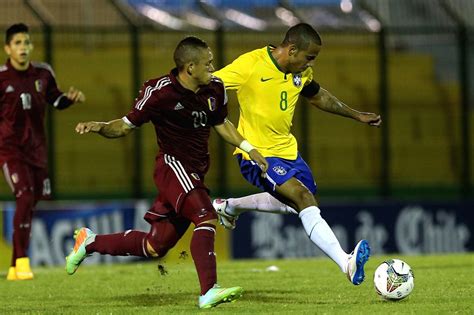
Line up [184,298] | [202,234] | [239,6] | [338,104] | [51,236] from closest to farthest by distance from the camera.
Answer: [202,234], [184,298], [338,104], [51,236], [239,6]

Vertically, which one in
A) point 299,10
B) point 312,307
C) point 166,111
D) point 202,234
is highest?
point 299,10

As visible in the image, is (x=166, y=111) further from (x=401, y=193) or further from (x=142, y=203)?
(x=401, y=193)

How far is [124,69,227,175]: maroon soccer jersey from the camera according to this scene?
30.5ft

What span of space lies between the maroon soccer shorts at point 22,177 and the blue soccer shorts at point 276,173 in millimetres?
2625

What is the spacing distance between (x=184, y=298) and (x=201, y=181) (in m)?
1.09

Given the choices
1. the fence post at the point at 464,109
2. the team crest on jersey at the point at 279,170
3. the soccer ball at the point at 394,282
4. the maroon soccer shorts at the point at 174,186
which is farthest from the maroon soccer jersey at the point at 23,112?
the fence post at the point at 464,109

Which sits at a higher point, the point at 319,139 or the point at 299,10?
the point at 299,10

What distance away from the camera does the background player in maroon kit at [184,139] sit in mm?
9117

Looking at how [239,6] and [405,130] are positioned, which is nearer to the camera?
[405,130]

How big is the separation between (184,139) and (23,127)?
3622 mm

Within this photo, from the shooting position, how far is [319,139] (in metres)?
19.7

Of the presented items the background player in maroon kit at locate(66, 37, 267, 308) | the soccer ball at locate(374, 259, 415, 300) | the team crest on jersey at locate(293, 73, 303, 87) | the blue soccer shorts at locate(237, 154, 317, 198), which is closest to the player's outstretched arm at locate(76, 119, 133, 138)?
the background player in maroon kit at locate(66, 37, 267, 308)

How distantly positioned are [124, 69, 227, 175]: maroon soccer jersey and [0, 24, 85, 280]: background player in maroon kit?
3.02 m

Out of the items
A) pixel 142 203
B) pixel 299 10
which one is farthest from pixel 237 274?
pixel 299 10
